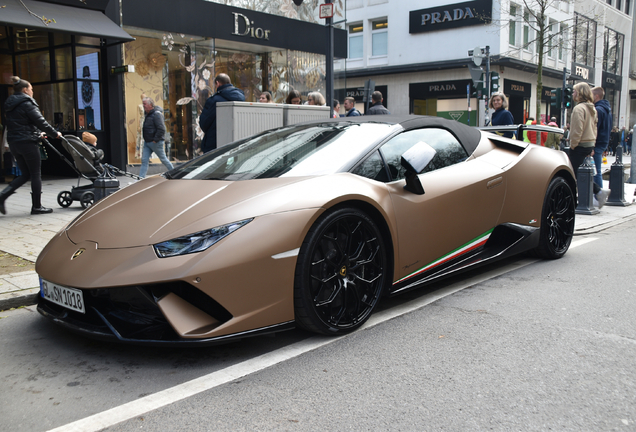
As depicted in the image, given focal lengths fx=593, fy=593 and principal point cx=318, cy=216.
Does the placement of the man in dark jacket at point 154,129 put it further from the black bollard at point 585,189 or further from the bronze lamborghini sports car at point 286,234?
the bronze lamborghini sports car at point 286,234

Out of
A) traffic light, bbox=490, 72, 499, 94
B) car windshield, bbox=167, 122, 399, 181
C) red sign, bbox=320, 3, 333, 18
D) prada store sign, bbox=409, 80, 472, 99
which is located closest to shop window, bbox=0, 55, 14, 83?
red sign, bbox=320, 3, 333, 18

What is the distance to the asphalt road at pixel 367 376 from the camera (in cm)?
246

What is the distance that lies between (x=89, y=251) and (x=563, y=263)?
417cm

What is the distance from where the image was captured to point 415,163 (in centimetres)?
384

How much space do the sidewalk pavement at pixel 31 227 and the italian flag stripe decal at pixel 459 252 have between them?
2651mm

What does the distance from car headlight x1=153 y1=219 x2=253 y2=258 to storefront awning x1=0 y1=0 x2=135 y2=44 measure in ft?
33.7

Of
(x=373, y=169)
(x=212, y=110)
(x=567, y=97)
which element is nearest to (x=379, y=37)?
(x=567, y=97)

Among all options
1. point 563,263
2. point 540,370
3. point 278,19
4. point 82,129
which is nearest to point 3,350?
point 540,370

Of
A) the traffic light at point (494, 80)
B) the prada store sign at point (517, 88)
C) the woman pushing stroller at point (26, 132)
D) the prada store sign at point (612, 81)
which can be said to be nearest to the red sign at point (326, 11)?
the woman pushing stroller at point (26, 132)

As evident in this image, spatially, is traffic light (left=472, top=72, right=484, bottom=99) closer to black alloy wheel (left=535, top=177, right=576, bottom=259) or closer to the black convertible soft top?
black alloy wheel (left=535, top=177, right=576, bottom=259)

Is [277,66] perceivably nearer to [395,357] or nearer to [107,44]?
[107,44]

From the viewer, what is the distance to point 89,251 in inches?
124

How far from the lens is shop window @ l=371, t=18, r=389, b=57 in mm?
34000

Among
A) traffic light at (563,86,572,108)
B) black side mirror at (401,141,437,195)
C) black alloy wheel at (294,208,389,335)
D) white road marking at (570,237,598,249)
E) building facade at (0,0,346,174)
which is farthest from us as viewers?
traffic light at (563,86,572,108)
